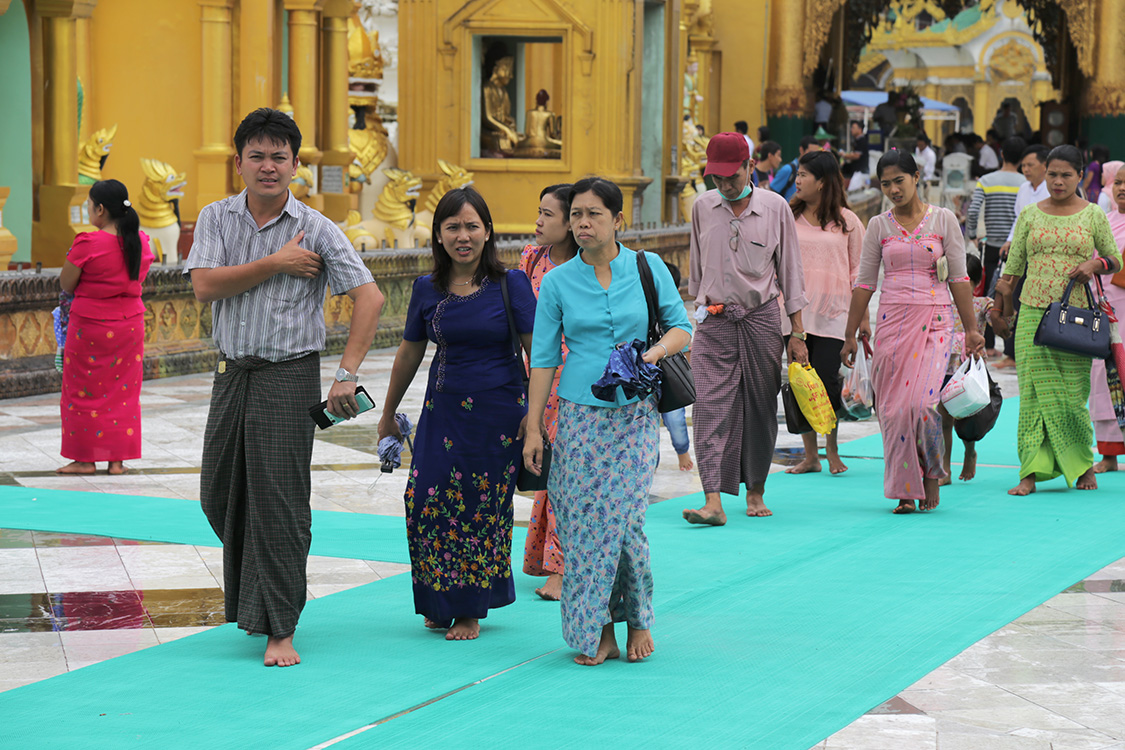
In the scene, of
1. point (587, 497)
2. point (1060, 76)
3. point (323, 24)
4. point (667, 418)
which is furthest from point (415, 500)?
point (1060, 76)

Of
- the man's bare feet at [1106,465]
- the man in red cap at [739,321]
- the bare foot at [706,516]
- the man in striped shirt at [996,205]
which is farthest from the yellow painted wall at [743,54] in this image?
the bare foot at [706,516]

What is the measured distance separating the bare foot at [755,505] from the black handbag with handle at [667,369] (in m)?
2.35

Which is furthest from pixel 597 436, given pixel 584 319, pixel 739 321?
pixel 739 321

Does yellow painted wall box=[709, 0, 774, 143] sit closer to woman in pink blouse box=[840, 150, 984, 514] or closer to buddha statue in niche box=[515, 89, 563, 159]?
buddha statue in niche box=[515, 89, 563, 159]

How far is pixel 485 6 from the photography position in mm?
18812

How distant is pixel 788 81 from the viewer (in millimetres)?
29359

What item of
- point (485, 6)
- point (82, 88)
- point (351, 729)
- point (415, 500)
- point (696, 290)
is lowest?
point (351, 729)

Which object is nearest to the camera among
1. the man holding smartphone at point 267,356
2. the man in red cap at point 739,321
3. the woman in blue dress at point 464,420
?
the man holding smartphone at point 267,356

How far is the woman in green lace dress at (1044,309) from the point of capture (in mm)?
7562

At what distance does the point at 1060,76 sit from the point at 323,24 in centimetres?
2200

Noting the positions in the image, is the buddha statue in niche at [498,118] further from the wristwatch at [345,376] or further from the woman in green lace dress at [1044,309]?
the wristwatch at [345,376]

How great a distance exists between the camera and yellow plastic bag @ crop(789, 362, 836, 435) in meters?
7.34

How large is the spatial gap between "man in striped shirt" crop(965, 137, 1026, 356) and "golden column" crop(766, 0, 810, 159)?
54.4 feet

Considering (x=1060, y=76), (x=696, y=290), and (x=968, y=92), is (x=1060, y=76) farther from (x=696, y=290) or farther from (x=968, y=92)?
(x=696, y=290)
